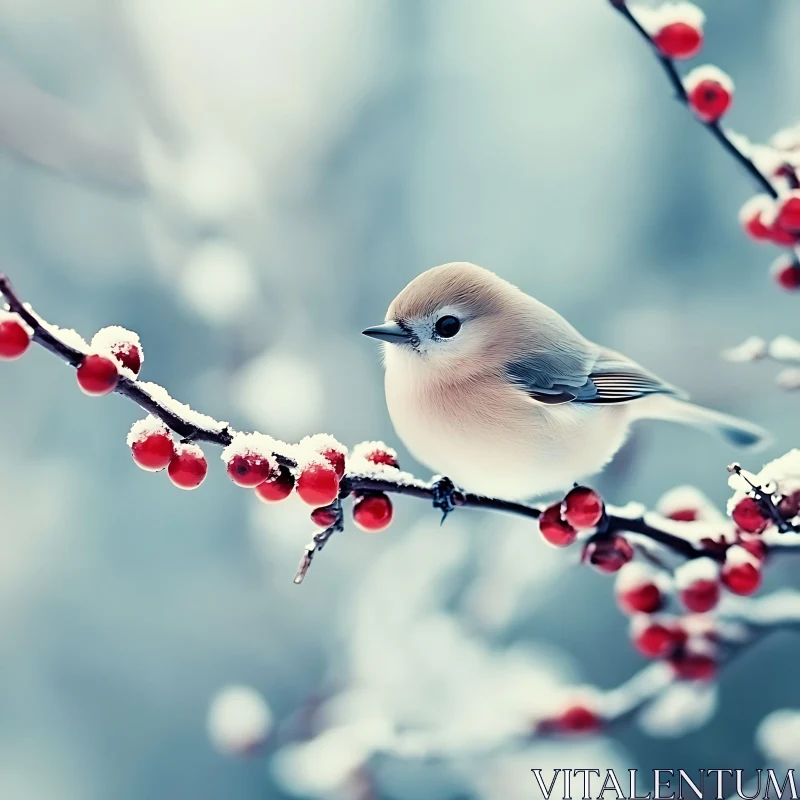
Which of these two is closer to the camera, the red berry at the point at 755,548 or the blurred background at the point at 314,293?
the red berry at the point at 755,548

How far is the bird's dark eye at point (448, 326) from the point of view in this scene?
71 cm

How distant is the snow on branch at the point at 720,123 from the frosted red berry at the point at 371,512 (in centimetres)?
41

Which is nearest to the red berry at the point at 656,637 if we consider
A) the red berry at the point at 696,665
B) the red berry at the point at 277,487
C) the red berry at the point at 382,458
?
the red berry at the point at 696,665

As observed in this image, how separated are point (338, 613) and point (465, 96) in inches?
33.8

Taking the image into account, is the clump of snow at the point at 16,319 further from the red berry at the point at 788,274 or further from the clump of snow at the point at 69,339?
the red berry at the point at 788,274

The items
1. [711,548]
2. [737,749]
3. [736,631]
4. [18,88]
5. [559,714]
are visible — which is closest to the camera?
[711,548]

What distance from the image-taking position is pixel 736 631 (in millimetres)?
790

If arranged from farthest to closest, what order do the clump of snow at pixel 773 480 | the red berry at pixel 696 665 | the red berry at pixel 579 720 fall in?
1. the red berry at pixel 579 720
2. the red berry at pixel 696 665
3. the clump of snow at pixel 773 480

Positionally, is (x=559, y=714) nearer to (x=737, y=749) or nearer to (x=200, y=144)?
(x=737, y=749)

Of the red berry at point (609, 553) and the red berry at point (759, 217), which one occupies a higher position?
the red berry at point (759, 217)

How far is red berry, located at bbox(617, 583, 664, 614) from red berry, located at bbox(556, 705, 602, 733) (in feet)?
0.80

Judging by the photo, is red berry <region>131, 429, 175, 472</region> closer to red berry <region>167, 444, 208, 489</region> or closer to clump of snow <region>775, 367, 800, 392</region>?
red berry <region>167, 444, 208, 489</region>

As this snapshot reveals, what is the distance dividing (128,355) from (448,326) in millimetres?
307

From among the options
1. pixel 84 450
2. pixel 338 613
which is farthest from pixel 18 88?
pixel 338 613
